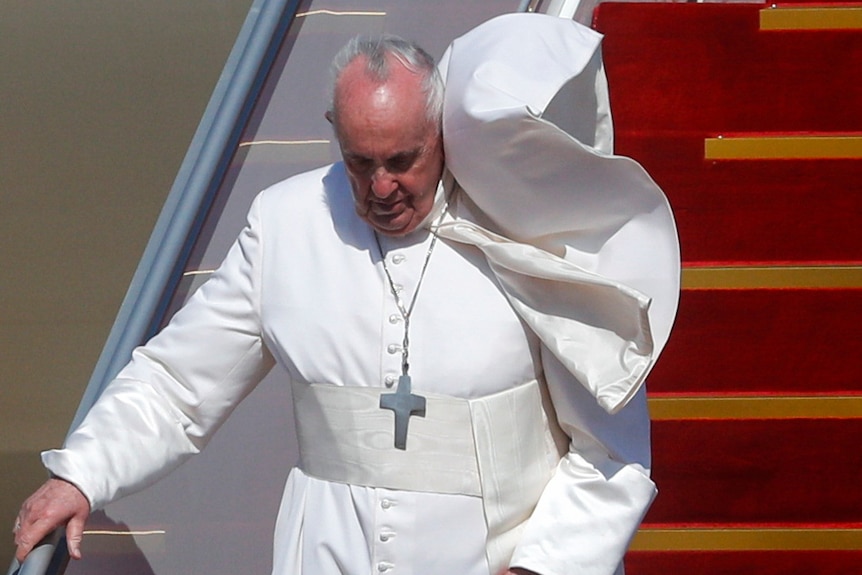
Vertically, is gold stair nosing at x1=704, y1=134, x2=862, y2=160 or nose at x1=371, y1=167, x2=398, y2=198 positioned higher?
Result: nose at x1=371, y1=167, x2=398, y2=198

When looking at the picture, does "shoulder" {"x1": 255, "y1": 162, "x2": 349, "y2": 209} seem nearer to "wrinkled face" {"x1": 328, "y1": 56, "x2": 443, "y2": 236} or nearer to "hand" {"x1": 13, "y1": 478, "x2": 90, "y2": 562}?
"wrinkled face" {"x1": 328, "y1": 56, "x2": 443, "y2": 236}

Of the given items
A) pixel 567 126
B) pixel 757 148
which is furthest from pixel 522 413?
pixel 757 148

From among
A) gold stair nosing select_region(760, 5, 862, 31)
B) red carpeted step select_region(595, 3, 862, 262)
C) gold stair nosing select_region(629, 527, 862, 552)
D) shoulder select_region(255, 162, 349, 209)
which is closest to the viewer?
shoulder select_region(255, 162, 349, 209)

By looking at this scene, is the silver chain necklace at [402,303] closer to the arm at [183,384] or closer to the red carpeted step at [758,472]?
the arm at [183,384]

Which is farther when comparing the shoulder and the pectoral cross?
the shoulder

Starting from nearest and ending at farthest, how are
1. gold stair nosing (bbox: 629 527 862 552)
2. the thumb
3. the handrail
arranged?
the thumb, the handrail, gold stair nosing (bbox: 629 527 862 552)

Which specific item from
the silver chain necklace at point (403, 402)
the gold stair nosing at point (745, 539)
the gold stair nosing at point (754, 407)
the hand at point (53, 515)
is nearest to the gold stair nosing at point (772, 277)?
the gold stair nosing at point (754, 407)

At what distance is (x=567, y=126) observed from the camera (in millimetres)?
2293

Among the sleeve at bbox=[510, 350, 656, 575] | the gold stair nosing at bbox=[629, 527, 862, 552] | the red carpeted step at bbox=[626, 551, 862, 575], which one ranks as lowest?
the red carpeted step at bbox=[626, 551, 862, 575]

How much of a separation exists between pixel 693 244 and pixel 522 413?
3.44 ft

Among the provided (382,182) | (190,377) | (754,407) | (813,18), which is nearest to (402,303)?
(382,182)

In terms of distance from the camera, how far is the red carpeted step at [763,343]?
3162mm

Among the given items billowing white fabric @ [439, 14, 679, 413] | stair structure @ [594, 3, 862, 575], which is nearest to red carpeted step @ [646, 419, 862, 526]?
stair structure @ [594, 3, 862, 575]

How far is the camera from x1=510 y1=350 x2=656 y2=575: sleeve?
2.23m
